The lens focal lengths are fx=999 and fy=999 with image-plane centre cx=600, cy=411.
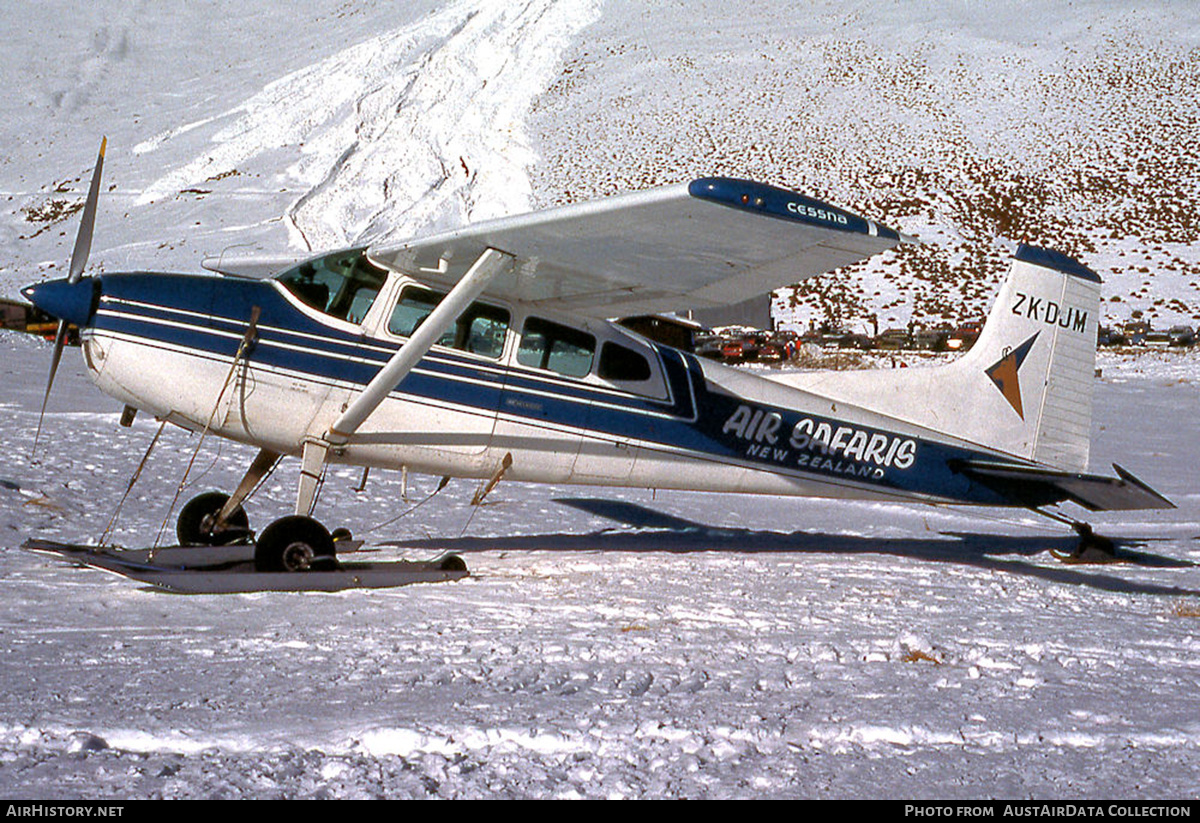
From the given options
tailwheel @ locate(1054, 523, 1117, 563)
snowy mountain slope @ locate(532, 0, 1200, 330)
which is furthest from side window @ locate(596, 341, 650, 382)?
snowy mountain slope @ locate(532, 0, 1200, 330)

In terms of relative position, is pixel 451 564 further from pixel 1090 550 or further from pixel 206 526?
pixel 1090 550

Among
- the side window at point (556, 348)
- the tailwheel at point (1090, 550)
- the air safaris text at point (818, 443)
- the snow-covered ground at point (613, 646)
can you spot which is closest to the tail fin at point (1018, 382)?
the air safaris text at point (818, 443)

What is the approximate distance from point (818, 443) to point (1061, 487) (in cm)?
178

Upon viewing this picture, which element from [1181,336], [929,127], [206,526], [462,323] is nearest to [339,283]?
[462,323]

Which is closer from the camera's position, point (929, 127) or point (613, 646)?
point (613, 646)

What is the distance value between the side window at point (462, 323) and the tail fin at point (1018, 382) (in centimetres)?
249

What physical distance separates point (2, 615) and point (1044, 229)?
154ft

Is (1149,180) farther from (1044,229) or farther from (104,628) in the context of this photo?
(104,628)

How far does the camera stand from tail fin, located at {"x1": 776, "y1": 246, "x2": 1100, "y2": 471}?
26.3 feet

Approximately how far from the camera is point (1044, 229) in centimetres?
4459

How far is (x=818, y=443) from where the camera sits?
7.86 metres

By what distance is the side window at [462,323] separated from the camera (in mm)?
6711
